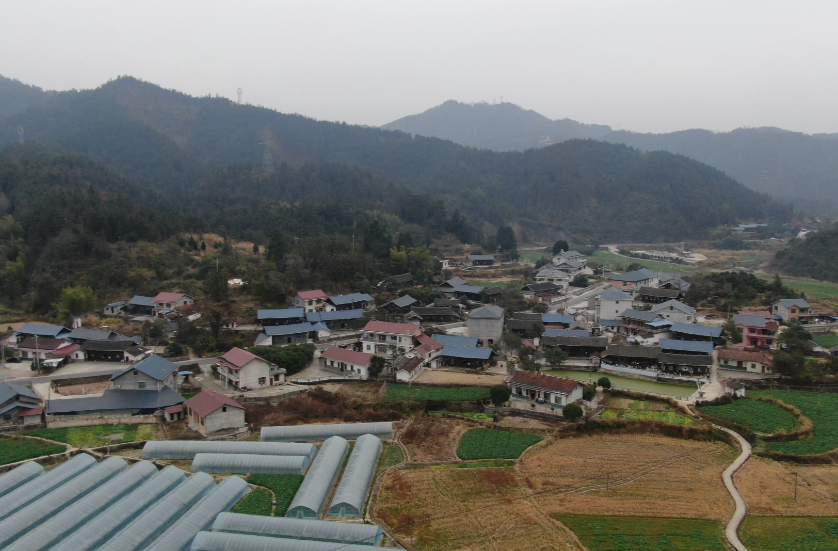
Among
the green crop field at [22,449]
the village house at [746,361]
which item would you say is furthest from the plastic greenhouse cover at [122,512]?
the village house at [746,361]

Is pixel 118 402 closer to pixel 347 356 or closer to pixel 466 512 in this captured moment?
pixel 347 356

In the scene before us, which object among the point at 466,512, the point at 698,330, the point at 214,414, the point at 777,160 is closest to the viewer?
the point at 466,512

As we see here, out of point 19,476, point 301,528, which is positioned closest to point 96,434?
point 19,476

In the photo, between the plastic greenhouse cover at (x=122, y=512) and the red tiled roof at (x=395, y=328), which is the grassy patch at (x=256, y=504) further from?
the red tiled roof at (x=395, y=328)

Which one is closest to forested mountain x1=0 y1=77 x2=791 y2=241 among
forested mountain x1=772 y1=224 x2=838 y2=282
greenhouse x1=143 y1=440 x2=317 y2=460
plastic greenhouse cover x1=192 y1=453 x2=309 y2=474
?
forested mountain x1=772 y1=224 x2=838 y2=282

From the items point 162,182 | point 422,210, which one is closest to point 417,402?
point 422,210

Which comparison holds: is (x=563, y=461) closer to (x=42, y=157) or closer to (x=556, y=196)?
(x=42, y=157)

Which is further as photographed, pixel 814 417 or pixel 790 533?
pixel 814 417
